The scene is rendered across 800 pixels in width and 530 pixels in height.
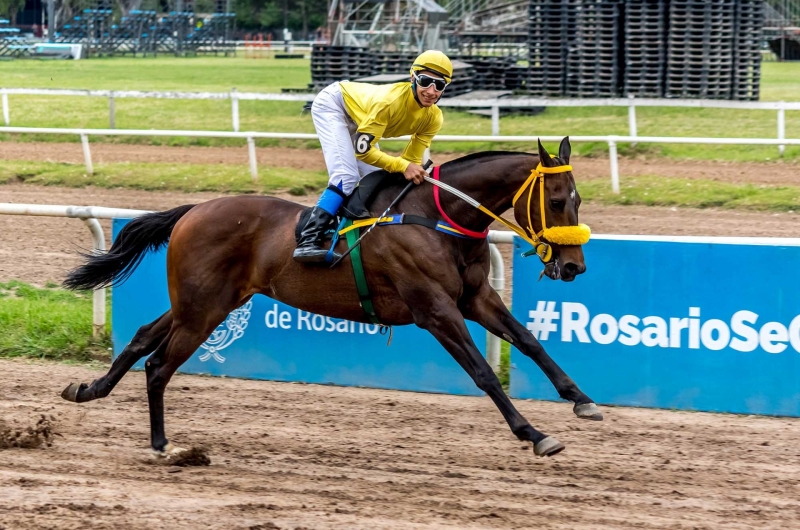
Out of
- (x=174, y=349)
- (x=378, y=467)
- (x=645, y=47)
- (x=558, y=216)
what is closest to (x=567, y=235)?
(x=558, y=216)

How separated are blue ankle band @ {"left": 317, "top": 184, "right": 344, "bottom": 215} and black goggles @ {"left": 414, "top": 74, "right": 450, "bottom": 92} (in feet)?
2.39

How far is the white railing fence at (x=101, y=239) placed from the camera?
6.47 metres

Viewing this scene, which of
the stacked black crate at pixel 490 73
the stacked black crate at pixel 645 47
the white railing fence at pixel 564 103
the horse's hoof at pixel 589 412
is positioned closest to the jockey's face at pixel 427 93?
the horse's hoof at pixel 589 412

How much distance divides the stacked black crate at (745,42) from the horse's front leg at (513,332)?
16.3m

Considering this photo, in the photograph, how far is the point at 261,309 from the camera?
685cm

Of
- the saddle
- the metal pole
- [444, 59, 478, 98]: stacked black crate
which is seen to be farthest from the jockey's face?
the metal pole

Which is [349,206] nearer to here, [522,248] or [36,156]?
[522,248]

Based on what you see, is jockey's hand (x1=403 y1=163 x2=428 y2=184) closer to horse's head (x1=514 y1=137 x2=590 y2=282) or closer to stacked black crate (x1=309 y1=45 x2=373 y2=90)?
horse's head (x1=514 y1=137 x2=590 y2=282)

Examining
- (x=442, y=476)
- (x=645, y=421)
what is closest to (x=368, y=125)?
(x=442, y=476)

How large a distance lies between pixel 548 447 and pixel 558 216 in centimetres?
107

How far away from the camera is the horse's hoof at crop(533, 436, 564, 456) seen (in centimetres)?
474

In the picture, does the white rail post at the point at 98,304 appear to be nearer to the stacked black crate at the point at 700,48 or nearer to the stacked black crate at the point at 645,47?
the stacked black crate at the point at 645,47

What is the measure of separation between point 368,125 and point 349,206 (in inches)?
17.3

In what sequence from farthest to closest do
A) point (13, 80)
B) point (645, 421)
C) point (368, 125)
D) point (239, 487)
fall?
point (13, 80) < point (645, 421) < point (368, 125) < point (239, 487)
